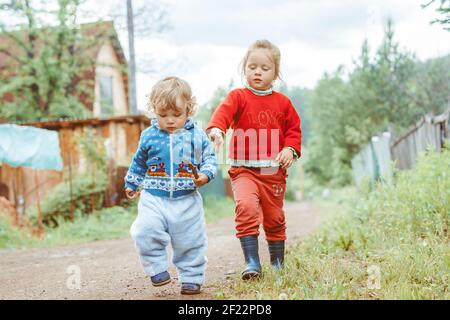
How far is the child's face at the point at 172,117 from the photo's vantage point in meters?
3.16

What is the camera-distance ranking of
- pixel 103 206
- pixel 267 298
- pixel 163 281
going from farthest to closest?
pixel 103 206, pixel 163 281, pixel 267 298

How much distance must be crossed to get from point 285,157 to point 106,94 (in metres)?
15.8

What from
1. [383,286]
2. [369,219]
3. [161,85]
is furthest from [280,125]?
[369,219]

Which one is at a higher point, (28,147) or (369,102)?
(369,102)

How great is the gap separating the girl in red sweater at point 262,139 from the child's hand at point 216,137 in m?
0.12

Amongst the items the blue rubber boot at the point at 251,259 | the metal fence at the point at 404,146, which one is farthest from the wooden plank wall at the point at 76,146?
the blue rubber boot at the point at 251,259

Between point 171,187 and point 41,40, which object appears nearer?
point 171,187

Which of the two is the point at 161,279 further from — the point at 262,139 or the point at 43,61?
the point at 43,61

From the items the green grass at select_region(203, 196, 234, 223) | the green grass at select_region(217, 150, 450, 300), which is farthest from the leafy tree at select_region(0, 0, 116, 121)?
the green grass at select_region(217, 150, 450, 300)

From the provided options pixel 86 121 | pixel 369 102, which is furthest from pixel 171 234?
pixel 369 102

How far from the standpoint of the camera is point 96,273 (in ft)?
14.2
